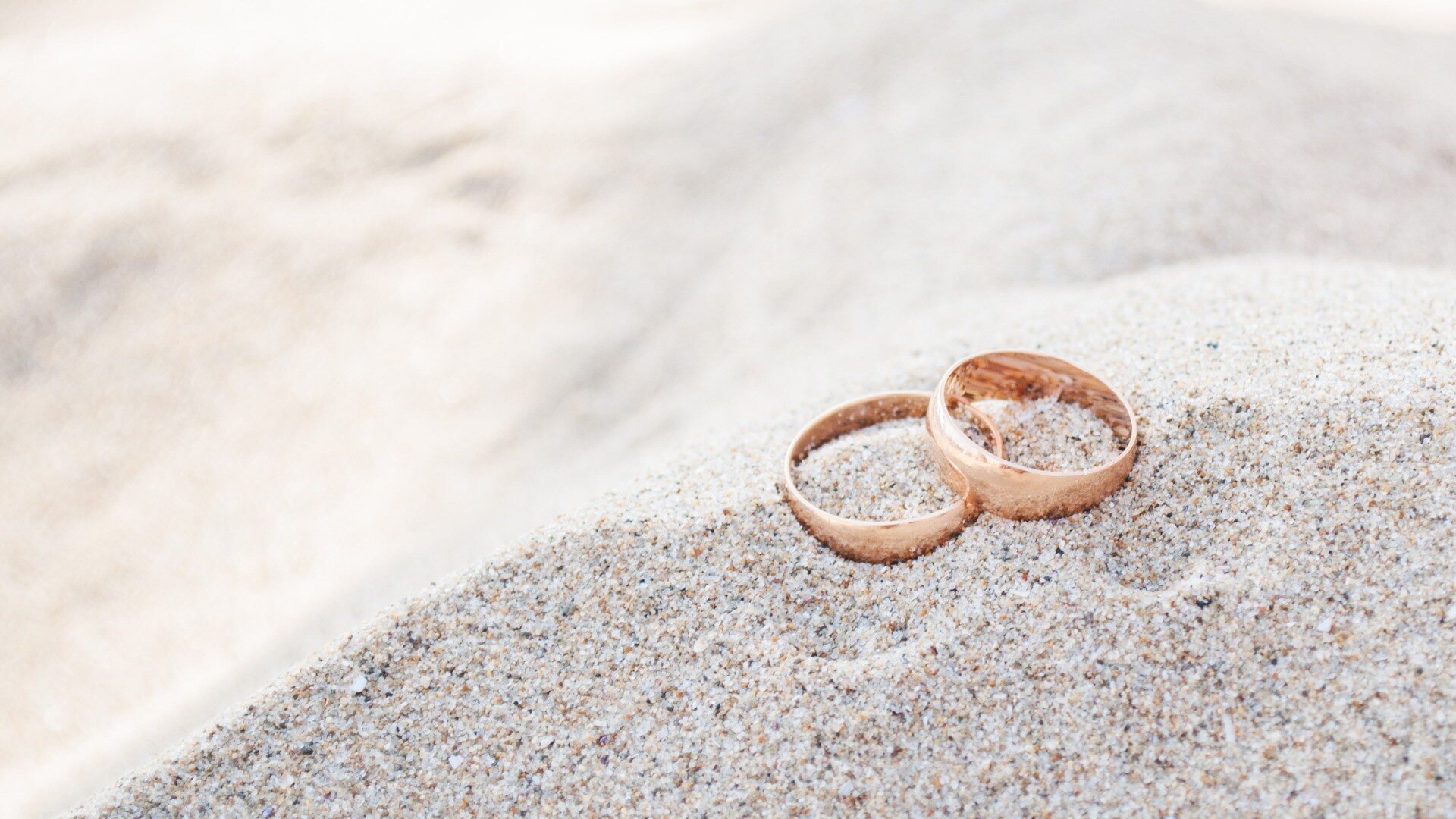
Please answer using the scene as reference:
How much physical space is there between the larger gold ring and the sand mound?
40 millimetres

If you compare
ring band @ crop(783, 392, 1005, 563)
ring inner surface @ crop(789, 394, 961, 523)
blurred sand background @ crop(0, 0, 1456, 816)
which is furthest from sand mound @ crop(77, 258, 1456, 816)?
blurred sand background @ crop(0, 0, 1456, 816)

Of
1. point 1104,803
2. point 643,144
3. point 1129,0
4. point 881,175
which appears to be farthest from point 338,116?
point 1104,803

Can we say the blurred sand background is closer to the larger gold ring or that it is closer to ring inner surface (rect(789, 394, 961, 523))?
ring inner surface (rect(789, 394, 961, 523))

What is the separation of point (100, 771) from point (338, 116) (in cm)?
288

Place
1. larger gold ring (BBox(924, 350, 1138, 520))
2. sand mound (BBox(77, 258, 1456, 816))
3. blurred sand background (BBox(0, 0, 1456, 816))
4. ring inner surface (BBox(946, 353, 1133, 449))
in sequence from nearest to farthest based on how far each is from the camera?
sand mound (BBox(77, 258, 1456, 816))
larger gold ring (BBox(924, 350, 1138, 520))
ring inner surface (BBox(946, 353, 1133, 449))
blurred sand background (BBox(0, 0, 1456, 816))

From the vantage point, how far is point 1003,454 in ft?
5.81

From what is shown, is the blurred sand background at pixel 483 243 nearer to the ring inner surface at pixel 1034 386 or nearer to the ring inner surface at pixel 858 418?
the ring inner surface at pixel 858 418

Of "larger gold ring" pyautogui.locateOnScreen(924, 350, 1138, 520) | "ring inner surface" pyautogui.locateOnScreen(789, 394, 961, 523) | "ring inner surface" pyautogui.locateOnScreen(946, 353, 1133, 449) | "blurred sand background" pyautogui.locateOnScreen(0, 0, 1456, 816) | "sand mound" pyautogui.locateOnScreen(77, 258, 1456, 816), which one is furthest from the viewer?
"blurred sand background" pyautogui.locateOnScreen(0, 0, 1456, 816)

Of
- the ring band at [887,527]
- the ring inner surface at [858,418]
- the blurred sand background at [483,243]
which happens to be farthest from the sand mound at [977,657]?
the blurred sand background at [483,243]

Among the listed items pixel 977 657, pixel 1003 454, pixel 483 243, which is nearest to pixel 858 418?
pixel 1003 454

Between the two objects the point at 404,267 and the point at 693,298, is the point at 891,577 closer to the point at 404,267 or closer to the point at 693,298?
the point at 693,298

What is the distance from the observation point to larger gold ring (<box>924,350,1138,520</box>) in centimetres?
160

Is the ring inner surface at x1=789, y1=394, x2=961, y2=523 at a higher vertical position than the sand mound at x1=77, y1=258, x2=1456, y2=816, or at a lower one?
higher

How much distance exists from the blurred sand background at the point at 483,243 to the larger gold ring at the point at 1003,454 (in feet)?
1.81
